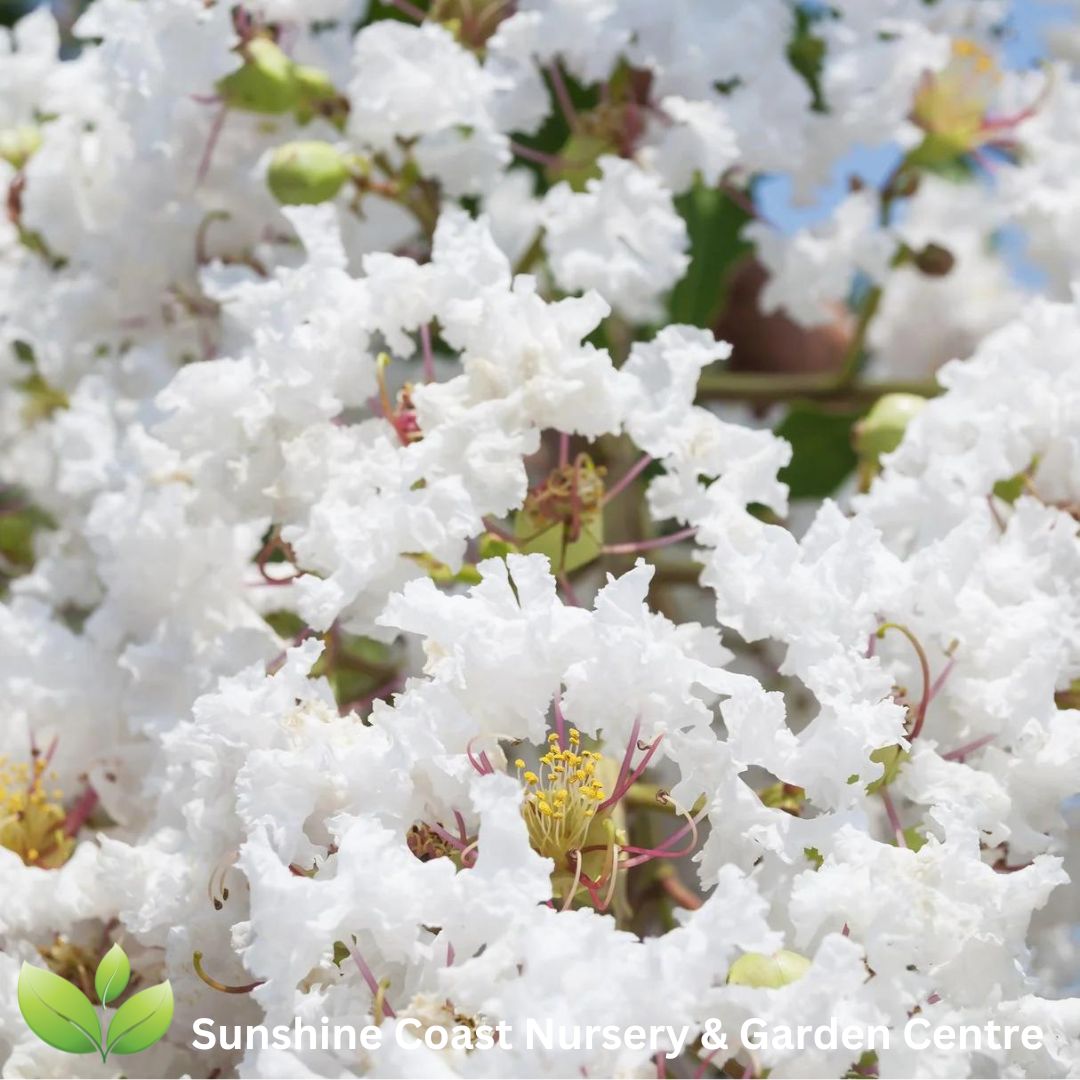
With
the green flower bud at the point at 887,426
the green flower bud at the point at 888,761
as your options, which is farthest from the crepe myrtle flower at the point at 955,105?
the green flower bud at the point at 888,761

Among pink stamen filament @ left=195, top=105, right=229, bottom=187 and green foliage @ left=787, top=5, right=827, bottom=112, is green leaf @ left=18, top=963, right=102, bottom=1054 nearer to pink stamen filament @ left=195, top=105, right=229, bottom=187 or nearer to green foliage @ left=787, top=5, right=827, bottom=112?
pink stamen filament @ left=195, top=105, right=229, bottom=187

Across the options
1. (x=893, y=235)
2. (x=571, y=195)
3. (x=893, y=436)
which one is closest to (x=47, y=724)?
(x=571, y=195)

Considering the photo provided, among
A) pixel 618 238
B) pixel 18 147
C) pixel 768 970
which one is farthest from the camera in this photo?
pixel 18 147

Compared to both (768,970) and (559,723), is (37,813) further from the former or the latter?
(768,970)

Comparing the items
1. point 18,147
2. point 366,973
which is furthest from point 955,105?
point 366,973

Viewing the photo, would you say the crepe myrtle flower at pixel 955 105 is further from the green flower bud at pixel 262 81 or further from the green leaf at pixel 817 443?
the green flower bud at pixel 262 81

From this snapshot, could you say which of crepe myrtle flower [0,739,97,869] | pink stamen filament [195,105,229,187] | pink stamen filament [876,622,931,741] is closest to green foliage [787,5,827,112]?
pink stamen filament [195,105,229,187]
